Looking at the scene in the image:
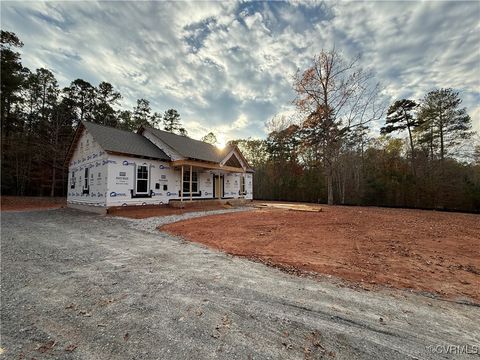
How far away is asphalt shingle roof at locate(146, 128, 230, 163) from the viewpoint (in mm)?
16156

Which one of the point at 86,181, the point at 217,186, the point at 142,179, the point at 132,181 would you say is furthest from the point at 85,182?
the point at 217,186

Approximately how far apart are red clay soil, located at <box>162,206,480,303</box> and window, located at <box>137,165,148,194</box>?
659cm

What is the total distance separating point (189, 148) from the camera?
58.6 ft

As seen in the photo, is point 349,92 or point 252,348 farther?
point 349,92

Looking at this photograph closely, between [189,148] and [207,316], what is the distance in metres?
16.4

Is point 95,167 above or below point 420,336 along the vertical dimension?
above

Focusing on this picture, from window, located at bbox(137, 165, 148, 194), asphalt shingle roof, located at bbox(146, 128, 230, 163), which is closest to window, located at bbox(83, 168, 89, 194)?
window, located at bbox(137, 165, 148, 194)

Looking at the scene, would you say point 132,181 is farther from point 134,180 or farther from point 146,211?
point 146,211

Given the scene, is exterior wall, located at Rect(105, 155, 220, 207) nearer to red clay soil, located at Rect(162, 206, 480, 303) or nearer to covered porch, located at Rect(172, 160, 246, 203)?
covered porch, located at Rect(172, 160, 246, 203)

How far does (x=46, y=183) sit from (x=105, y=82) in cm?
1484

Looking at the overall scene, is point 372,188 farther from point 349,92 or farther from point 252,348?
point 252,348

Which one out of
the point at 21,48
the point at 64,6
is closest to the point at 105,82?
the point at 21,48

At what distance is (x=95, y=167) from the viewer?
13773 millimetres

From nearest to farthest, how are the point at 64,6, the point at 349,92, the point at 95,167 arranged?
the point at 64,6 < the point at 95,167 < the point at 349,92
